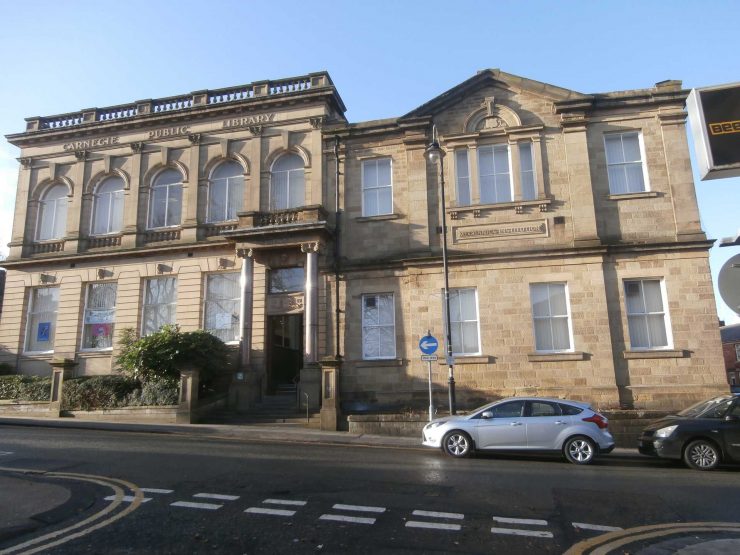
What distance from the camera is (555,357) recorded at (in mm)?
17281

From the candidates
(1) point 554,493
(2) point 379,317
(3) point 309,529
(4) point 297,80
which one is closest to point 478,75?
(4) point 297,80

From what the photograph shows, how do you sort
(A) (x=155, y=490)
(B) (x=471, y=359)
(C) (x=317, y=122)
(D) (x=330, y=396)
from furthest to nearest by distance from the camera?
(C) (x=317, y=122) < (B) (x=471, y=359) < (D) (x=330, y=396) < (A) (x=155, y=490)

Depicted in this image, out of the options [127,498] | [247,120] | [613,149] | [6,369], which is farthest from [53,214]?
[613,149]

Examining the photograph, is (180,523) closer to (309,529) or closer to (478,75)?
(309,529)

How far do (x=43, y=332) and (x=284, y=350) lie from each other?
1134 cm

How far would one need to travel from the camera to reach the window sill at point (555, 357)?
56.1ft

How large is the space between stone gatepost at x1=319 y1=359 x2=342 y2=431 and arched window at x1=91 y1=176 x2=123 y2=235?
1320cm

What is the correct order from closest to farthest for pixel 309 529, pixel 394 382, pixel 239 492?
pixel 309 529, pixel 239 492, pixel 394 382

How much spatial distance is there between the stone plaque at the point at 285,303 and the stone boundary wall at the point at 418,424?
6.00 meters

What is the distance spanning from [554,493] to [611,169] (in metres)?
14.5

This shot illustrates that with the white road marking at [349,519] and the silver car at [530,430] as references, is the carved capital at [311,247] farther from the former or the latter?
the white road marking at [349,519]

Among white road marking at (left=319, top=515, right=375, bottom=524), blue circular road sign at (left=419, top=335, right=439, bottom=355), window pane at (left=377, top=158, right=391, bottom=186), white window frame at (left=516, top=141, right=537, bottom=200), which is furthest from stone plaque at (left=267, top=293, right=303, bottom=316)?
white road marking at (left=319, top=515, right=375, bottom=524)

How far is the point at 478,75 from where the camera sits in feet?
65.2

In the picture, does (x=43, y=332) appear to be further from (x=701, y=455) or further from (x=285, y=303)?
(x=701, y=455)
